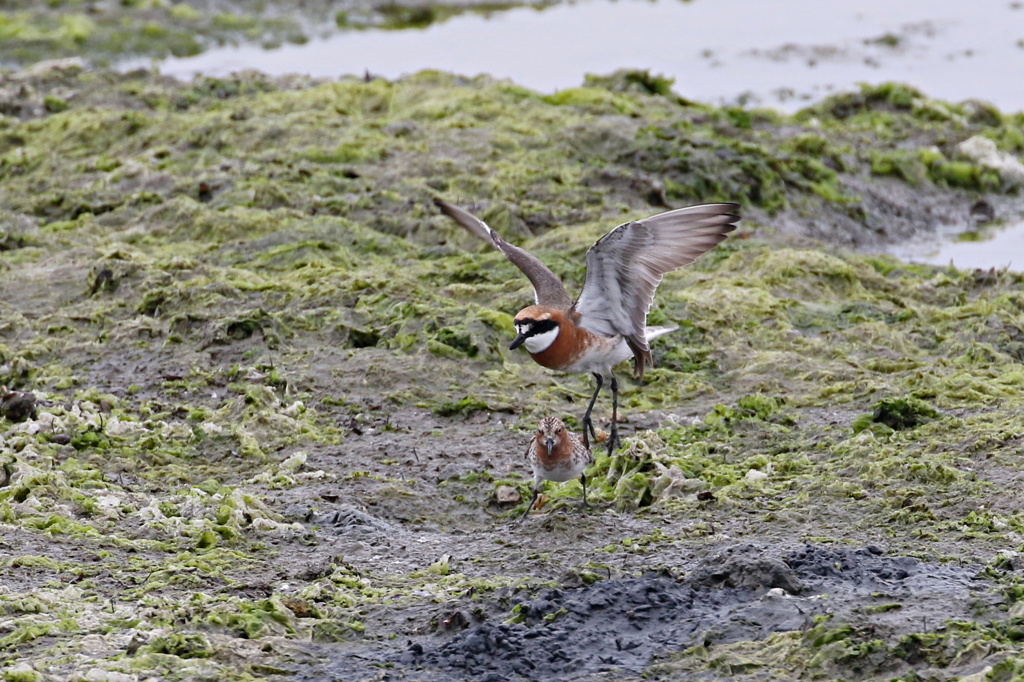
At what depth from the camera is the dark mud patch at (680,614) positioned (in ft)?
19.7

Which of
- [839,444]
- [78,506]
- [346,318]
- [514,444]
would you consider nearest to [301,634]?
[78,506]

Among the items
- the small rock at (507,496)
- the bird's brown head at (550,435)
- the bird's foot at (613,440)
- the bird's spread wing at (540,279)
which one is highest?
the bird's spread wing at (540,279)

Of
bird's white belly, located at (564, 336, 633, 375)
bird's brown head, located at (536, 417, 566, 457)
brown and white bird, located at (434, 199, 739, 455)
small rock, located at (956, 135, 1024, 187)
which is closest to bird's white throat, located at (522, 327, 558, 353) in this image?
brown and white bird, located at (434, 199, 739, 455)

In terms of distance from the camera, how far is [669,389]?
386 inches

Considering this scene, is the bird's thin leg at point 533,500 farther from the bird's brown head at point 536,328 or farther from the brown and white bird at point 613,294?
the bird's brown head at point 536,328

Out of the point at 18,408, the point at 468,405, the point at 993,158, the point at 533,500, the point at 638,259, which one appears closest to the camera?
the point at 533,500

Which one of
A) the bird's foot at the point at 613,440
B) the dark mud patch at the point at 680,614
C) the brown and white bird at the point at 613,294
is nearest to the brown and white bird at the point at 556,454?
the brown and white bird at the point at 613,294

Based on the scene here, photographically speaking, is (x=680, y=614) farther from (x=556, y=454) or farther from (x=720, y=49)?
(x=720, y=49)

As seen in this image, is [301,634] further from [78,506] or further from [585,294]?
[585,294]

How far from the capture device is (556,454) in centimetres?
755

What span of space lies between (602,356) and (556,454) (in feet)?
4.40

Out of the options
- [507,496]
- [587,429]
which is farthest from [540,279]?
[507,496]

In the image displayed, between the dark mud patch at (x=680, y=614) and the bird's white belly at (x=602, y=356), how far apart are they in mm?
2159

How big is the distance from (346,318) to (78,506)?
11.4 ft
